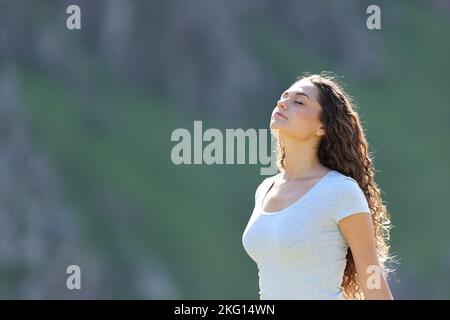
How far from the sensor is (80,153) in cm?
3077

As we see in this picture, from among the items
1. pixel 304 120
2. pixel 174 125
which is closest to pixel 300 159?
pixel 304 120

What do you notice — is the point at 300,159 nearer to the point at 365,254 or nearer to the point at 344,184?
the point at 344,184

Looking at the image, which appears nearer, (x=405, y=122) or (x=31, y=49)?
(x=405, y=122)

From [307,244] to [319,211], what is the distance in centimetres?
14

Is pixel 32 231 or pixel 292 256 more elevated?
pixel 32 231

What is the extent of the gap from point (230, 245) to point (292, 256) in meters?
23.8

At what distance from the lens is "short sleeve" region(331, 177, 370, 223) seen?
421cm

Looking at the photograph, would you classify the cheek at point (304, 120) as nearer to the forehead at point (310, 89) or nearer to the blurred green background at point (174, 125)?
the forehead at point (310, 89)

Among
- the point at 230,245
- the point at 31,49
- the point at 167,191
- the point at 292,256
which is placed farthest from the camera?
the point at 31,49

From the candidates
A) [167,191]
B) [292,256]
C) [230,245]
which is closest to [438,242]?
[230,245]

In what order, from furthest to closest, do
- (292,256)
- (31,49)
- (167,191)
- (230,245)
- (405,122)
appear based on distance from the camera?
(31,49), (405,122), (167,191), (230,245), (292,256)

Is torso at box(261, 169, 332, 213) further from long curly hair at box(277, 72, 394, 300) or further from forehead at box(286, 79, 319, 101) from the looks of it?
forehead at box(286, 79, 319, 101)
